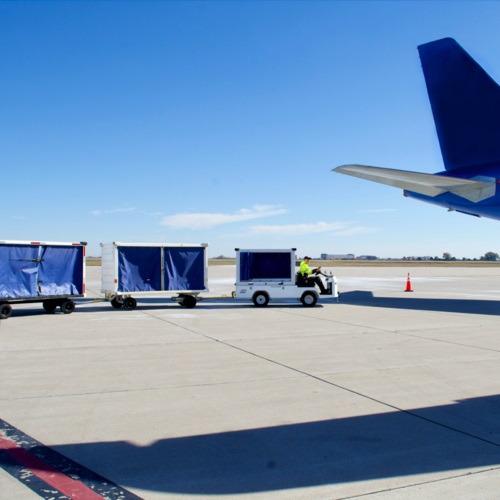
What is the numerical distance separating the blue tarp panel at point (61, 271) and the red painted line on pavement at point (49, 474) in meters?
13.2

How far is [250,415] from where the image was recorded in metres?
6.52

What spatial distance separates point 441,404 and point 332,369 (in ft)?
7.89

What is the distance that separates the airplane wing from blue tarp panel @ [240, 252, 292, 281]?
20.5 ft

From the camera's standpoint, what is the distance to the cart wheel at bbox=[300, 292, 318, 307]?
21297mm

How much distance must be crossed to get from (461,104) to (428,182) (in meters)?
4.16

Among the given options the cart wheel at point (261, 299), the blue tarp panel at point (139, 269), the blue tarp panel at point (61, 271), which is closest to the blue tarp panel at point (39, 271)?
the blue tarp panel at point (61, 271)

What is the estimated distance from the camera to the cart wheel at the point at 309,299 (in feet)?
69.9

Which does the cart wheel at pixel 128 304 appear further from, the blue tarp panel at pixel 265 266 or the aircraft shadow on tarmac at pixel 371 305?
the blue tarp panel at pixel 265 266

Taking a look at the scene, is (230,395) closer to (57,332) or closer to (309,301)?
(57,332)

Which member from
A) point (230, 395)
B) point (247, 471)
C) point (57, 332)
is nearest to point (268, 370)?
point (230, 395)

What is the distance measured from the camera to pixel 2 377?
852 cm

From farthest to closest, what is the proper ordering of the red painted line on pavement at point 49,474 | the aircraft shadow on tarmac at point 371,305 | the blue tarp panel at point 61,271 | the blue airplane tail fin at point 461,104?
the aircraft shadow on tarmac at point 371,305 < the blue airplane tail fin at point 461,104 < the blue tarp panel at point 61,271 < the red painted line on pavement at point 49,474

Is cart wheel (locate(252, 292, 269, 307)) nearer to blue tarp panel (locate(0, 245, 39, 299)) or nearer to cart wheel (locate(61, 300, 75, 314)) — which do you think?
cart wheel (locate(61, 300, 75, 314))

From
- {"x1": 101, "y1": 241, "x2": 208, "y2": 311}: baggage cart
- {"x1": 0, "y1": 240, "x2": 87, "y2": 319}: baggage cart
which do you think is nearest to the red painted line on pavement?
{"x1": 0, "y1": 240, "x2": 87, "y2": 319}: baggage cart
